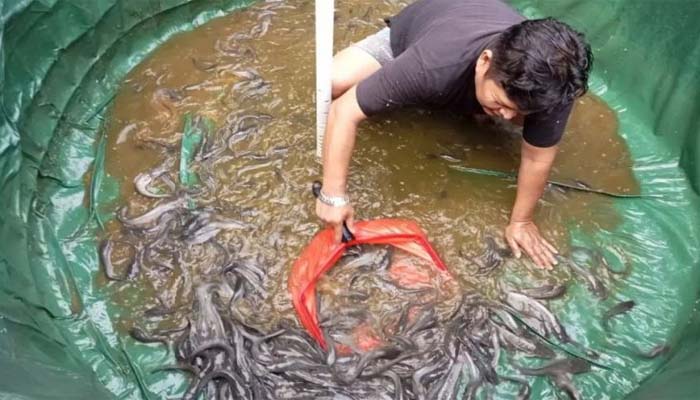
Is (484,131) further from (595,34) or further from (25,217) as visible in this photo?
(25,217)

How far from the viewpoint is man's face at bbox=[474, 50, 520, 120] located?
1841mm

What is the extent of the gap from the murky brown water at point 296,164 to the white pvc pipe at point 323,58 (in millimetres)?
255

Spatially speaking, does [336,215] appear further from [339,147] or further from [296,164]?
[296,164]

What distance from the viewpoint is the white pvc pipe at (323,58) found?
6.97 feet

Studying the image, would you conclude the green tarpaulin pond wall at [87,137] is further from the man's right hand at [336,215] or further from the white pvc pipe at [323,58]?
the white pvc pipe at [323,58]

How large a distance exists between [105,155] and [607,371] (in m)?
2.01

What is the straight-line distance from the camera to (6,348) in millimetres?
1758

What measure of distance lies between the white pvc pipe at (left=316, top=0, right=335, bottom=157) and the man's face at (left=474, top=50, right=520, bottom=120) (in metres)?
0.51

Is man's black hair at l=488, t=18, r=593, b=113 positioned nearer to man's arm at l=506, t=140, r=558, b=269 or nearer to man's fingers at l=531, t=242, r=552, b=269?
man's arm at l=506, t=140, r=558, b=269

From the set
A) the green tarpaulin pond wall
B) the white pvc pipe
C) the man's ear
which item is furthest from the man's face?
the green tarpaulin pond wall

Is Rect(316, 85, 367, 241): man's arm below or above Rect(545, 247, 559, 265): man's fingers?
above

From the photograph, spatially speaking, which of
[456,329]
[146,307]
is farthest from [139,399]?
[456,329]

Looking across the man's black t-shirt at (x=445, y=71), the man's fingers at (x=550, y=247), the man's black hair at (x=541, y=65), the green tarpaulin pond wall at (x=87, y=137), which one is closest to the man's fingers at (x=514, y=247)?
the man's fingers at (x=550, y=247)

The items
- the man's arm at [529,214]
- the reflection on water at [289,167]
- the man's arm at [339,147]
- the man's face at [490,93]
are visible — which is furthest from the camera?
the reflection on water at [289,167]
